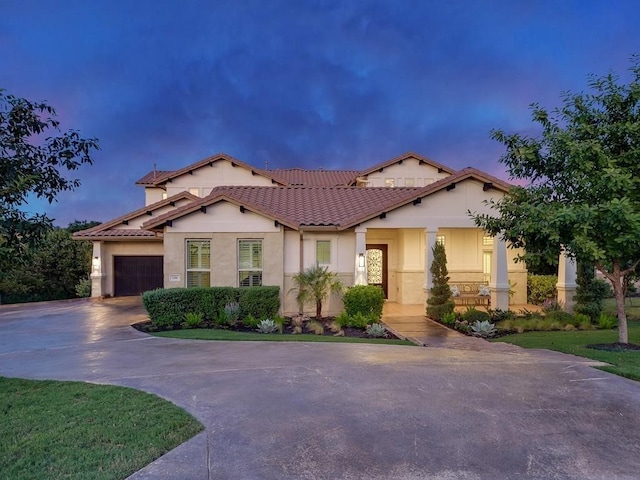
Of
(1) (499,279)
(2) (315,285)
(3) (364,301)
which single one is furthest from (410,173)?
(3) (364,301)

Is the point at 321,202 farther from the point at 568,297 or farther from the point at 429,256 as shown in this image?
the point at 568,297

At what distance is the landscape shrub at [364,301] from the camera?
45.5 ft

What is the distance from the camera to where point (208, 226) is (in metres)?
15.5

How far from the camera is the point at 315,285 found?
14977mm

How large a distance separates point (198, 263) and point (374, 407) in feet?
36.9

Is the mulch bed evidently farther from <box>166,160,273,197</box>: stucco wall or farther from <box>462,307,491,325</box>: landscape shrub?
<box>166,160,273,197</box>: stucco wall

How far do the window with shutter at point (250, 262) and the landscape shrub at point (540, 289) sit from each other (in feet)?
36.5

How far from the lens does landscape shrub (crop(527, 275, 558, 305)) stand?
18.1 meters

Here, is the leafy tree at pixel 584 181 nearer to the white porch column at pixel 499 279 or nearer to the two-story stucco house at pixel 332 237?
the white porch column at pixel 499 279

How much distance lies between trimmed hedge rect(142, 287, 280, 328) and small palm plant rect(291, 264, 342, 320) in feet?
3.18

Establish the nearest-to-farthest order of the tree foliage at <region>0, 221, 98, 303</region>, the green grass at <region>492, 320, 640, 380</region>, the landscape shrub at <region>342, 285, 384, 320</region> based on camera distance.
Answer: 1. the green grass at <region>492, 320, 640, 380</region>
2. the landscape shrub at <region>342, 285, 384, 320</region>
3. the tree foliage at <region>0, 221, 98, 303</region>

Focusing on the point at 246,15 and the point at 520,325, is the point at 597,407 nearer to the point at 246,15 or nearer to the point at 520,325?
the point at 520,325

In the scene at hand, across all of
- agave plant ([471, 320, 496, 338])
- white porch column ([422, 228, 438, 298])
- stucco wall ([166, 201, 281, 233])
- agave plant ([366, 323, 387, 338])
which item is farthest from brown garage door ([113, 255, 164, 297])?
agave plant ([471, 320, 496, 338])

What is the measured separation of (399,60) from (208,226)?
13.0 m
